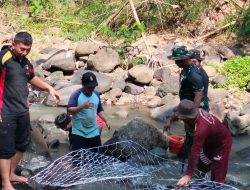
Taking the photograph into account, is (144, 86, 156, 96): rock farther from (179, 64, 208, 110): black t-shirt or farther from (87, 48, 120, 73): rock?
(179, 64, 208, 110): black t-shirt

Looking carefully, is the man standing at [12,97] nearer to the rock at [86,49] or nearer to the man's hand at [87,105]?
the man's hand at [87,105]

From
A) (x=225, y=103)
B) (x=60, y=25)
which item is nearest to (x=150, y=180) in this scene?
(x=225, y=103)

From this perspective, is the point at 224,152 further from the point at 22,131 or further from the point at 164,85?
the point at 164,85

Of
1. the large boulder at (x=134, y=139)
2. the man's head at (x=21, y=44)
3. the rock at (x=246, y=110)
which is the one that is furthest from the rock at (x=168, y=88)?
the man's head at (x=21, y=44)

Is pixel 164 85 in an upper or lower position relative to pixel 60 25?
lower

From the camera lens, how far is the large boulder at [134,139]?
7.57 m

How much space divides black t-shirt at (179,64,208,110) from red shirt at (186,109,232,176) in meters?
1.06

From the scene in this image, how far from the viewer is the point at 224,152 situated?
532cm

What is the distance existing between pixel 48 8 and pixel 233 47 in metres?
7.03

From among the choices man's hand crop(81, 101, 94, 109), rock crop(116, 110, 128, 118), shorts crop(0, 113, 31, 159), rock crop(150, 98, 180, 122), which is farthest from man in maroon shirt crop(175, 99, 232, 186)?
rock crop(116, 110, 128, 118)

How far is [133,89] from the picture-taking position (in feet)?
43.4

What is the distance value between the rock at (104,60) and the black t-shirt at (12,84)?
8.69 m

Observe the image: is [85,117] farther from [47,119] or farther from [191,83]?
[47,119]

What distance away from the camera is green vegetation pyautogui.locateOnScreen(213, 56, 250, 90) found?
504 inches
